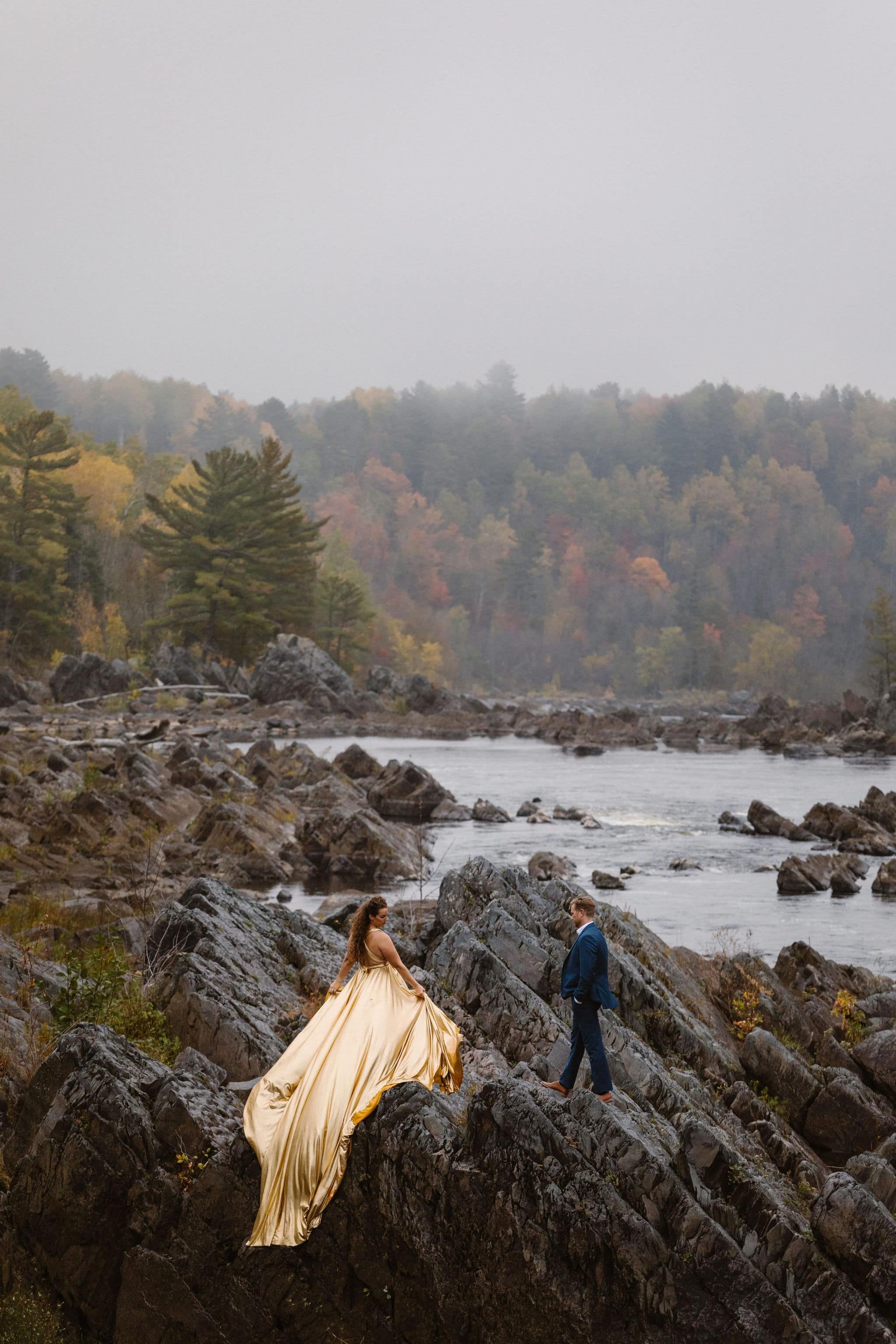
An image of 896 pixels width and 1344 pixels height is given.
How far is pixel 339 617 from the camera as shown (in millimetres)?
95750

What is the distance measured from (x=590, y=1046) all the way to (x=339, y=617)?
8807cm

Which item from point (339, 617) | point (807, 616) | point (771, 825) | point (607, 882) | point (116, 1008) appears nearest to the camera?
point (116, 1008)

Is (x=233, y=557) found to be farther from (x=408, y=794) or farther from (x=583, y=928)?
(x=583, y=928)

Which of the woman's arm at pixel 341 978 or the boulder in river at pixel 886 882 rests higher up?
the woman's arm at pixel 341 978

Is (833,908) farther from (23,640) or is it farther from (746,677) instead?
(746,677)

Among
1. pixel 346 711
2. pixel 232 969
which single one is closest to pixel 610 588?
pixel 346 711

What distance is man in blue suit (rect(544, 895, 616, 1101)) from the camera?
851 cm

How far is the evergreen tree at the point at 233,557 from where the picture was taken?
270ft

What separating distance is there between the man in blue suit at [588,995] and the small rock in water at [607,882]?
1591cm

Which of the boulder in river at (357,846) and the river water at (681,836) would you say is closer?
the river water at (681,836)

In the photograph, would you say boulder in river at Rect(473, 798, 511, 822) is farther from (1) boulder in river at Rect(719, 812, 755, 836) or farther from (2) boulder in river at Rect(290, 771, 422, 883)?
(1) boulder in river at Rect(719, 812, 755, 836)

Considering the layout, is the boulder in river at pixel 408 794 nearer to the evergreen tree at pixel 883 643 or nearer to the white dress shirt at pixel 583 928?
the white dress shirt at pixel 583 928

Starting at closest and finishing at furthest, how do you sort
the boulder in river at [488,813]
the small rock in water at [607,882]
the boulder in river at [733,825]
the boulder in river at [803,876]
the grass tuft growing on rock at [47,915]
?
the grass tuft growing on rock at [47,915] < the small rock in water at [607,882] < the boulder in river at [803,876] < the boulder in river at [733,825] < the boulder in river at [488,813]

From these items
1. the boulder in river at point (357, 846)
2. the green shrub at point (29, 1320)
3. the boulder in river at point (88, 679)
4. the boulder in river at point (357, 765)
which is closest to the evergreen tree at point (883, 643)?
the boulder in river at point (88, 679)
